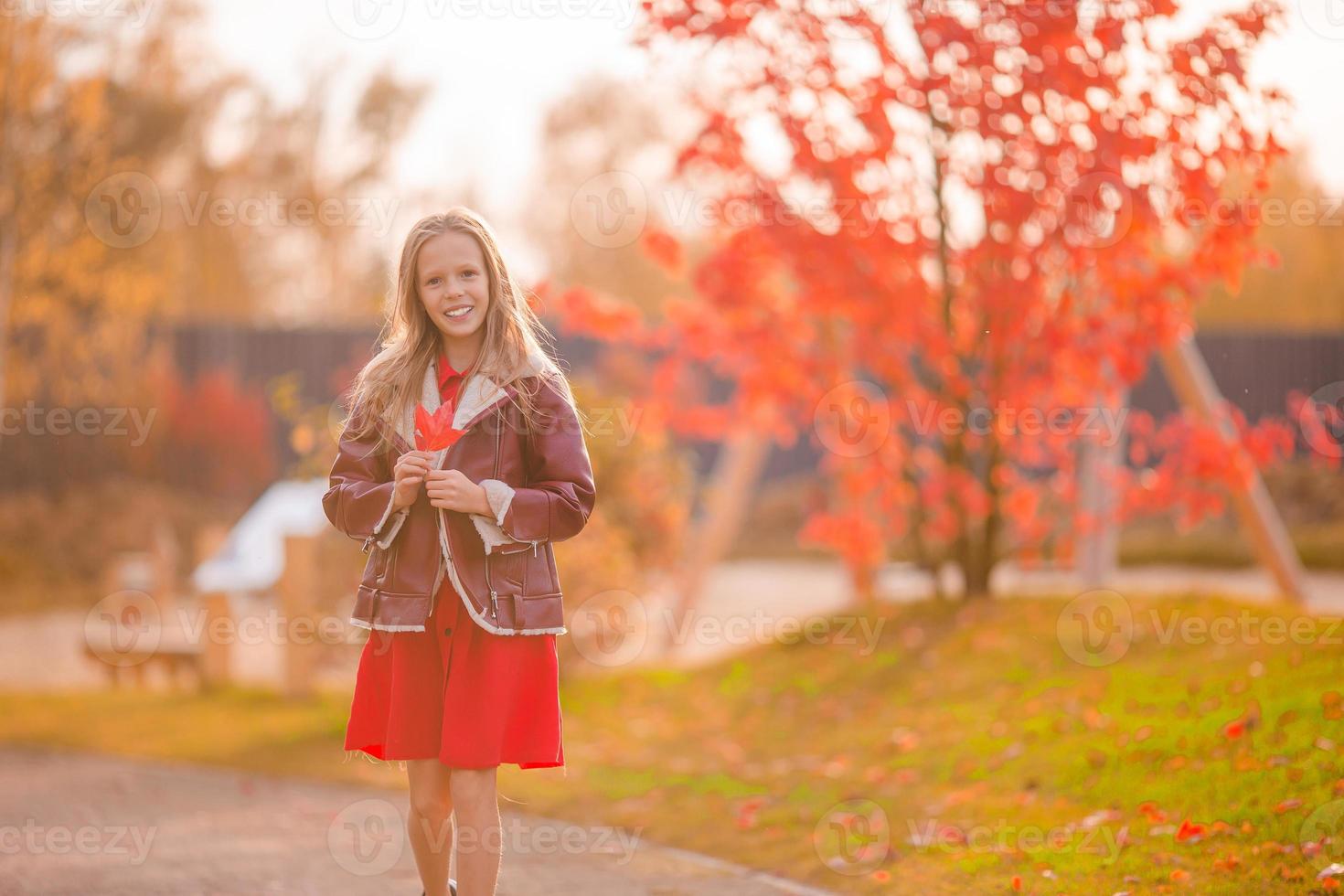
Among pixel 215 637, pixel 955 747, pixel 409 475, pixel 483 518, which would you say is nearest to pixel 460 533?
pixel 483 518

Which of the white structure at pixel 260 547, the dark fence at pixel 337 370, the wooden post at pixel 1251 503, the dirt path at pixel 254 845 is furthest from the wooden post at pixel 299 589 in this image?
the dark fence at pixel 337 370

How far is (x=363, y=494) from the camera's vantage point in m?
3.49

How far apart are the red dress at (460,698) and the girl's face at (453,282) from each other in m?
0.70

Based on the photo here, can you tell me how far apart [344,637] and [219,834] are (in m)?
2.94

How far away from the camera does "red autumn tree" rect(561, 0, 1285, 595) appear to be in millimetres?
6457

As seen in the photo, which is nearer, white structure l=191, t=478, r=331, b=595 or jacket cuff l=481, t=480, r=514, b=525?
jacket cuff l=481, t=480, r=514, b=525

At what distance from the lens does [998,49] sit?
6.50m

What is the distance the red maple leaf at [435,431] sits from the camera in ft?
11.1

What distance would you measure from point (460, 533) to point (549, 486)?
0.26 meters

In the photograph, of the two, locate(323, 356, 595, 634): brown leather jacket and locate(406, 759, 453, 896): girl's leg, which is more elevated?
locate(323, 356, 595, 634): brown leather jacket

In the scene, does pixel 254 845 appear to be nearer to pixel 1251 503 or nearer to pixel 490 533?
pixel 490 533

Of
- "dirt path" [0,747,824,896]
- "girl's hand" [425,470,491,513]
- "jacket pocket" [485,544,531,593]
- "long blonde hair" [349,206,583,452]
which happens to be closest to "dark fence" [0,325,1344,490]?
"dirt path" [0,747,824,896]

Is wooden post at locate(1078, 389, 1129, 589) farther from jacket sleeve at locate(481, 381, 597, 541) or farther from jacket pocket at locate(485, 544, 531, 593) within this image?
jacket pocket at locate(485, 544, 531, 593)

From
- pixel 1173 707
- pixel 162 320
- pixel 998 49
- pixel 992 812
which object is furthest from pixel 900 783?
pixel 162 320
